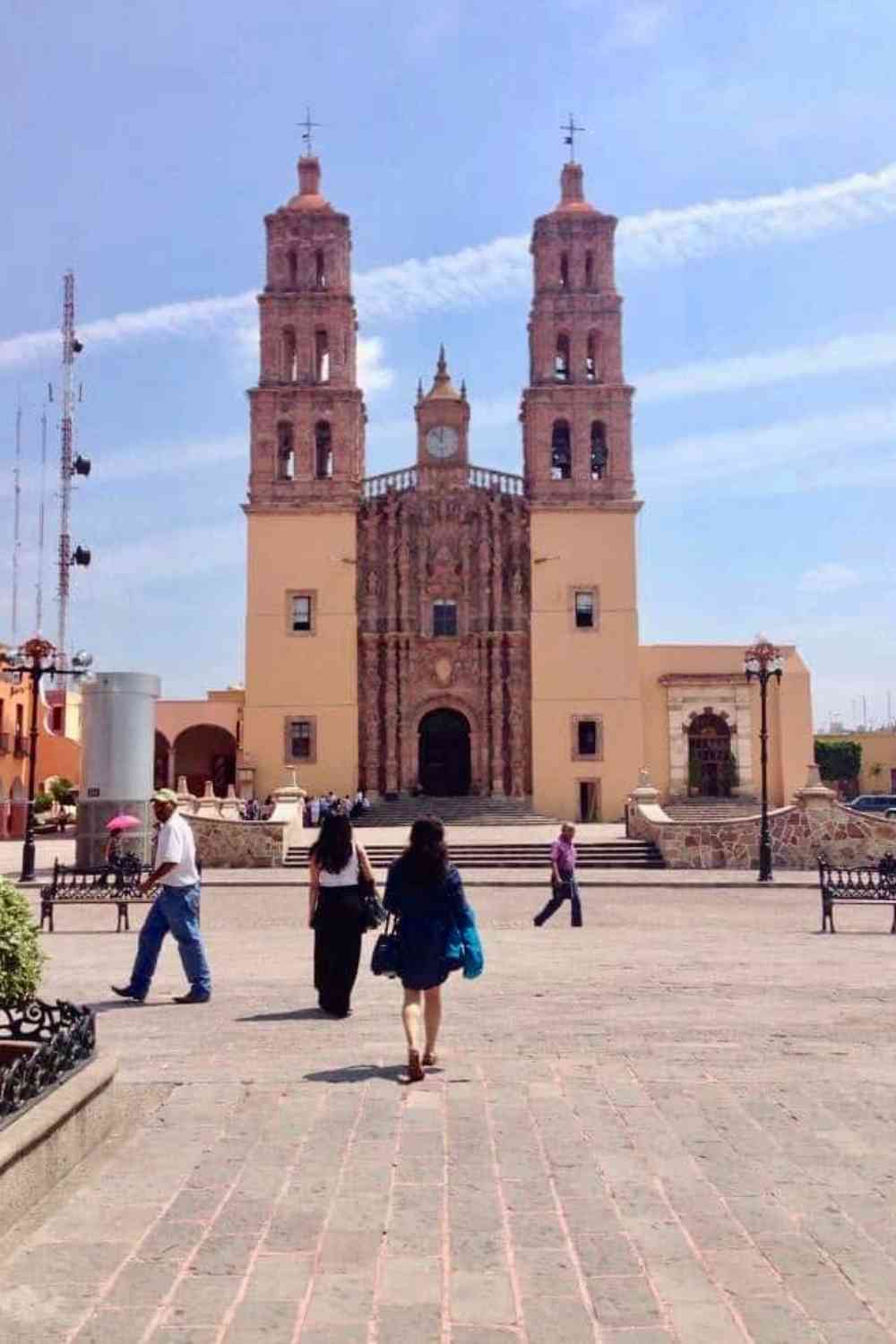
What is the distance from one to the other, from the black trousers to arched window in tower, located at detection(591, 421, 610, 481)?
3047 cm

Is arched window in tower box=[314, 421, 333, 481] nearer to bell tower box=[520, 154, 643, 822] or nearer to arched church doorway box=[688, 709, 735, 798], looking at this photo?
bell tower box=[520, 154, 643, 822]

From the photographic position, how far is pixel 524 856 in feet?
81.0

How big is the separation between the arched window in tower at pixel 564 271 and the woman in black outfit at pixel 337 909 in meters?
33.0

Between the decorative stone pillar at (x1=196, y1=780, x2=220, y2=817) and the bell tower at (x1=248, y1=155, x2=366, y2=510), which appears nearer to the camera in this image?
the decorative stone pillar at (x1=196, y1=780, x2=220, y2=817)

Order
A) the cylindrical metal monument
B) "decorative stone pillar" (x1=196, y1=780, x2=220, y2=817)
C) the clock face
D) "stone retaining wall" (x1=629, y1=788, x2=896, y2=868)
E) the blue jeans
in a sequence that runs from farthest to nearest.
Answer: the clock face → "decorative stone pillar" (x1=196, y1=780, x2=220, y2=817) → "stone retaining wall" (x1=629, y1=788, x2=896, y2=868) → the cylindrical metal monument → the blue jeans

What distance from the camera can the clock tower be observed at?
3750cm

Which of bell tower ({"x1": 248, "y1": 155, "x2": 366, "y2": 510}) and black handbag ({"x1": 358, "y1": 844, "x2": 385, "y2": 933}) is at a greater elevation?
bell tower ({"x1": 248, "y1": 155, "x2": 366, "y2": 510})

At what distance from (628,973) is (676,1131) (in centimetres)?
467

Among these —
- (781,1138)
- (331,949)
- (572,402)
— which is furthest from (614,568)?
(781,1138)

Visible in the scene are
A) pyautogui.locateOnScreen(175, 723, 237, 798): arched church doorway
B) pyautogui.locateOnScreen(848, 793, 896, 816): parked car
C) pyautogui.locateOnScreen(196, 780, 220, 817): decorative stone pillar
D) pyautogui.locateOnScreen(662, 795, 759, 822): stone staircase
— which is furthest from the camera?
pyautogui.locateOnScreen(848, 793, 896, 816): parked car

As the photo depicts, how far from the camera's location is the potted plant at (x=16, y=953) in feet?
15.2

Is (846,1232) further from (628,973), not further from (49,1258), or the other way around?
(628,973)

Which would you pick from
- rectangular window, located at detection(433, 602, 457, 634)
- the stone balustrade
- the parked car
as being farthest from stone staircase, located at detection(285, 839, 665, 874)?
the parked car

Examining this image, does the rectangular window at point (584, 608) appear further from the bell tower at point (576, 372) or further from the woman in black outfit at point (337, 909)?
the woman in black outfit at point (337, 909)
